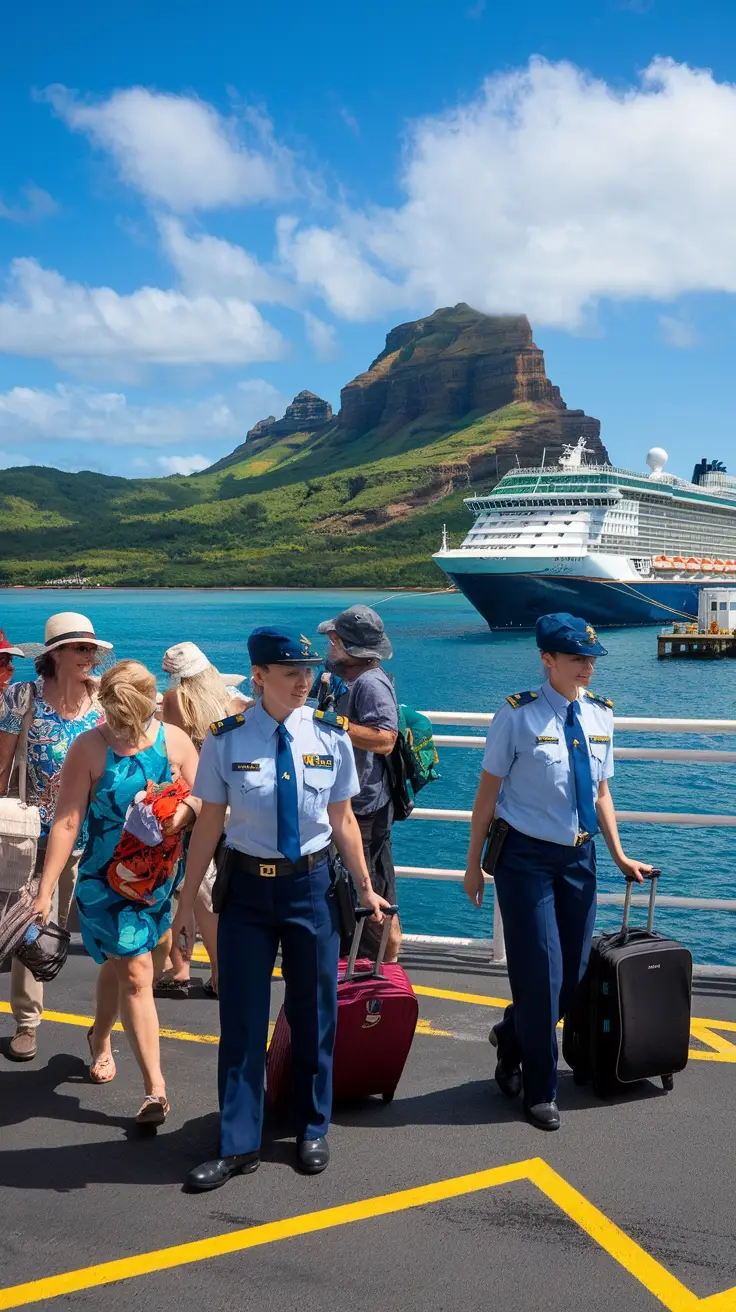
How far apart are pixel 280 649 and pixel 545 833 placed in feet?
3.86

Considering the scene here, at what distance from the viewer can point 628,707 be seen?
4803cm

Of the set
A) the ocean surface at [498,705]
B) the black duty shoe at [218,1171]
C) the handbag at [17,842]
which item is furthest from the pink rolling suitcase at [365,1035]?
the ocean surface at [498,705]

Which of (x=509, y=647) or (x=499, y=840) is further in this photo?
(x=509, y=647)

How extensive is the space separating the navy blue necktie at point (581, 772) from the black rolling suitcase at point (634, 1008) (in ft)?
1.29

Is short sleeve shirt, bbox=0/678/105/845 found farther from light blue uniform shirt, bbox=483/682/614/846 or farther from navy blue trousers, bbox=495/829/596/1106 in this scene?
navy blue trousers, bbox=495/829/596/1106

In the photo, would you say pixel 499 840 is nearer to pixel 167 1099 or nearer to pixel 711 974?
pixel 167 1099

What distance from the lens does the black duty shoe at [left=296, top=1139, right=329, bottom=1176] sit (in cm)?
351

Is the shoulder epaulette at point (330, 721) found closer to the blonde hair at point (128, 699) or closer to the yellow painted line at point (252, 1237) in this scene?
the blonde hair at point (128, 699)

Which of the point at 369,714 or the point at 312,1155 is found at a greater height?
the point at 369,714

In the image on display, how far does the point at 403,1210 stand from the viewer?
3.30 metres

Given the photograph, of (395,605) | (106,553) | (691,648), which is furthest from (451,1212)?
(106,553)

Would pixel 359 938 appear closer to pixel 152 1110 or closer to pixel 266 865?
pixel 266 865

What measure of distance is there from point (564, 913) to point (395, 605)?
163740mm

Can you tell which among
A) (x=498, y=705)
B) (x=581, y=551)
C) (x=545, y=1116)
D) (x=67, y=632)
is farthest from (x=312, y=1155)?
(x=581, y=551)
